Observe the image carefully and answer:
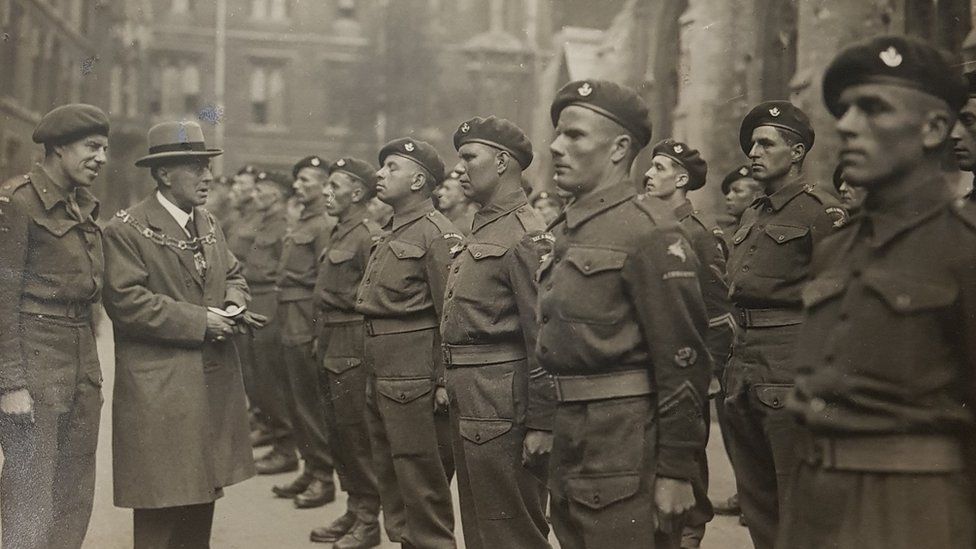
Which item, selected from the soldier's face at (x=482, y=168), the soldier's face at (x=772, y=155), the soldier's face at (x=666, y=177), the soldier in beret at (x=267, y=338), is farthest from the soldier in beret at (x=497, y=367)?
the soldier in beret at (x=267, y=338)

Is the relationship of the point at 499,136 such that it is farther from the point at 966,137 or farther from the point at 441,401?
the point at 966,137

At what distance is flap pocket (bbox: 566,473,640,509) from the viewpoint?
3123 mm

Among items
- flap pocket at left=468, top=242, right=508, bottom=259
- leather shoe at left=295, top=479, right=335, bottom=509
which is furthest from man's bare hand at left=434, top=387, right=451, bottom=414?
leather shoe at left=295, top=479, right=335, bottom=509

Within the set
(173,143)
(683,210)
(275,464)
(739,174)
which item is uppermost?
(739,174)

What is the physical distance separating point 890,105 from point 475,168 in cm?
244

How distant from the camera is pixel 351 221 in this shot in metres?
7.02

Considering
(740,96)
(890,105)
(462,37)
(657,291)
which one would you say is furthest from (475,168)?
(462,37)

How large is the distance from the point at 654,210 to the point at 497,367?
50.6 inches

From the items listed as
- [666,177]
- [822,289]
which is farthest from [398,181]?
[822,289]

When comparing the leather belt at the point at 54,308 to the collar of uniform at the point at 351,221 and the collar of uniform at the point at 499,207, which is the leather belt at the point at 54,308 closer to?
the collar of uniform at the point at 499,207

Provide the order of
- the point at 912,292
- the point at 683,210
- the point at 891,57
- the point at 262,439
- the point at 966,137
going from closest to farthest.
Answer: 1. the point at 912,292
2. the point at 891,57
3. the point at 966,137
4. the point at 683,210
5. the point at 262,439

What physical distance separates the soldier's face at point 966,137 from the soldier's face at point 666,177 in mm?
2554

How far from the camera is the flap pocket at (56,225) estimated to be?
435 cm

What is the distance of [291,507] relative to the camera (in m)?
7.08
